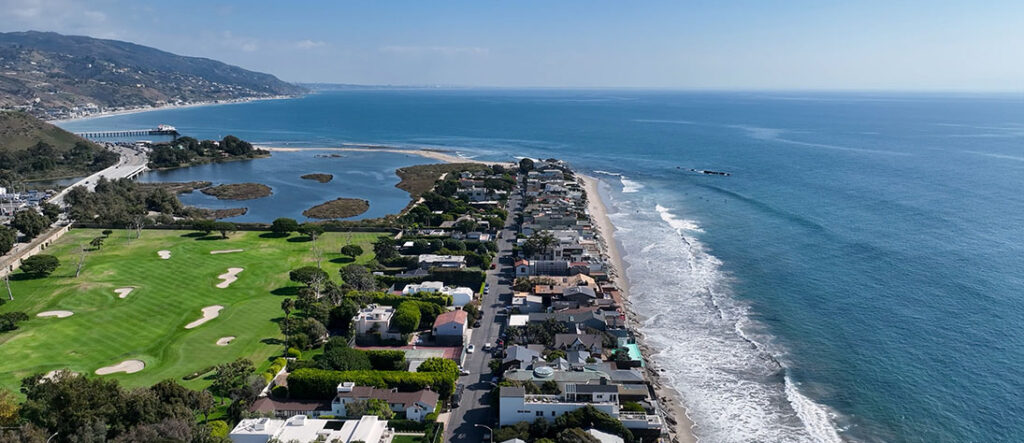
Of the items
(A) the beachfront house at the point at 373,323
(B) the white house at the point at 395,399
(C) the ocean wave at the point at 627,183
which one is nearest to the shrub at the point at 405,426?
(B) the white house at the point at 395,399

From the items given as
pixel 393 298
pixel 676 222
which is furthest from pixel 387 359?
pixel 676 222

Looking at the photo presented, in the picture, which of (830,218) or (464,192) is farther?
(464,192)

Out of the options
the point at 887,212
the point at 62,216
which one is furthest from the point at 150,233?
the point at 887,212

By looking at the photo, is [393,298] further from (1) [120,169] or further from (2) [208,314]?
(1) [120,169]

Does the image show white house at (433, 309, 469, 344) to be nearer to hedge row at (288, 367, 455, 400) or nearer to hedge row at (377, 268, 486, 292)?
hedge row at (288, 367, 455, 400)

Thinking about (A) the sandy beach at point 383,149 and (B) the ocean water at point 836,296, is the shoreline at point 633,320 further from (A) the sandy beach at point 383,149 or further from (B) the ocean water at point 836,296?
(A) the sandy beach at point 383,149

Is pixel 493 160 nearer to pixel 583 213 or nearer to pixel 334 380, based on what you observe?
pixel 583 213
